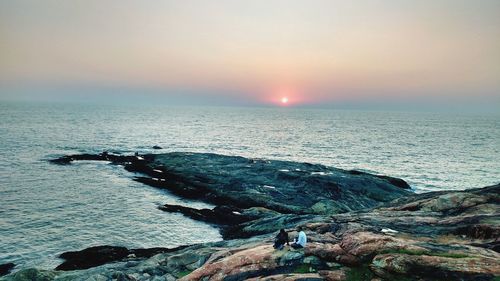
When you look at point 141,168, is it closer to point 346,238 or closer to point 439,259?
point 346,238

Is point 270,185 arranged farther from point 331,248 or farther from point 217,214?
point 331,248

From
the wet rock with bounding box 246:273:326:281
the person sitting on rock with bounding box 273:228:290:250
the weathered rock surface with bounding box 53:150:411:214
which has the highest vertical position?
the person sitting on rock with bounding box 273:228:290:250

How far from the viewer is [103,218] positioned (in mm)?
44094

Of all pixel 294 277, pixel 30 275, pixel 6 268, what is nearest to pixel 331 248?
pixel 294 277

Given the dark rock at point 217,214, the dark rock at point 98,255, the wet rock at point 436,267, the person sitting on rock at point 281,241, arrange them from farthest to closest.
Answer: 1. the dark rock at point 217,214
2. the dark rock at point 98,255
3. the person sitting on rock at point 281,241
4. the wet rock at point 436,267

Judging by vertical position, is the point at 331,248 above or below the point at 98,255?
above

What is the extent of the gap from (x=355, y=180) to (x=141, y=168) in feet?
145

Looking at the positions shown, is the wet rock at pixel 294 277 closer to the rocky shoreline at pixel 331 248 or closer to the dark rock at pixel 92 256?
the rocky shoreline at pixel 331 248

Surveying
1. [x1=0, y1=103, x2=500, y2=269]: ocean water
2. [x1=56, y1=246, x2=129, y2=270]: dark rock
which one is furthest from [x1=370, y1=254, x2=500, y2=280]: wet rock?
[x1=56, y1=246, x2=129, y2=270]: dark rock

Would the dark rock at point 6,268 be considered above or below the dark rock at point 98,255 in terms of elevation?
above

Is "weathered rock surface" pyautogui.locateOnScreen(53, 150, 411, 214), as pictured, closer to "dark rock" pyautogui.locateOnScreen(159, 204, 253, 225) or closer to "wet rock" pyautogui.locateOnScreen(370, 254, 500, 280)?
"dark rock" pyautogui.locateOnScreen(159, 204, 253, 225)

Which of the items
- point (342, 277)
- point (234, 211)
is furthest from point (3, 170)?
point (342, 277)

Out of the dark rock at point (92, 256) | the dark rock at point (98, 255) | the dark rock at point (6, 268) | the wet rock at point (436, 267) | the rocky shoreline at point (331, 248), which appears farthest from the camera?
the dark rock at point (98, 255)

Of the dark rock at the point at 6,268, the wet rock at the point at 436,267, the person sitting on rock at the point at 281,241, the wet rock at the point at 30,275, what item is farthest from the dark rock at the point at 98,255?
the wet rock at the point at 436,267
